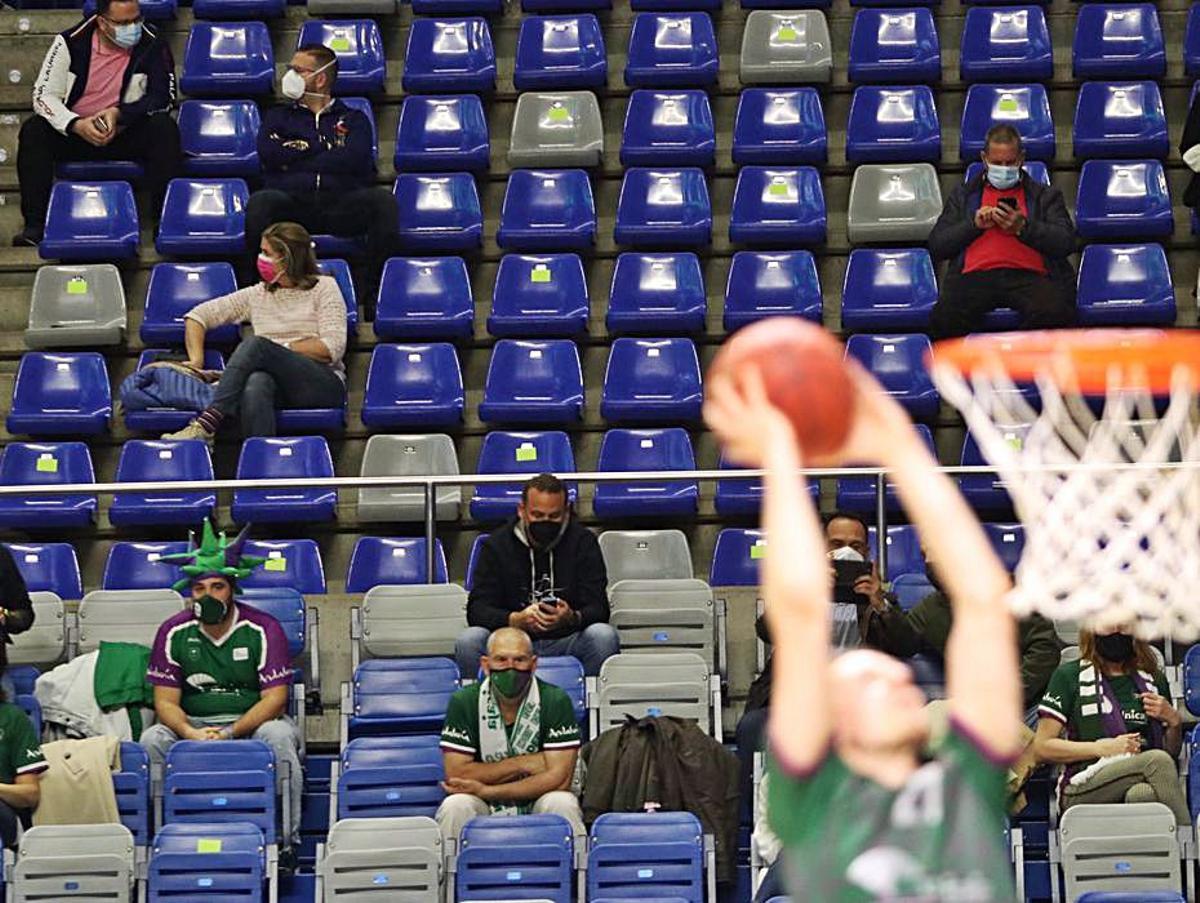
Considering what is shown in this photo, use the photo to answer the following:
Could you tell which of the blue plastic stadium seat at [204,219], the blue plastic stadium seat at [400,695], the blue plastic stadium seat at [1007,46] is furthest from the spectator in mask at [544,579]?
the blue plastic stadium seat at [1007,46]

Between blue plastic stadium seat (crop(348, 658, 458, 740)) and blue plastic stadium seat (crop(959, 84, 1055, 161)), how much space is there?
4.39 meters

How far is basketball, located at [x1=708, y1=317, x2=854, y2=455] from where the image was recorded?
3438 mm

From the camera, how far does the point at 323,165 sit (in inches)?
508

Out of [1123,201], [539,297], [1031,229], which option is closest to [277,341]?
[539,297]

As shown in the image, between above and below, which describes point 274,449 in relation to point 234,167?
below

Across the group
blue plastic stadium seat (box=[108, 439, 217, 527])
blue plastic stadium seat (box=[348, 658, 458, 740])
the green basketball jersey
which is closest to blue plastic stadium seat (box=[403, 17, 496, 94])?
blue plastic stadium seat (box=[108, 439, 217, 527])

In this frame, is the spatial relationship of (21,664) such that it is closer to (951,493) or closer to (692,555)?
(692,555)

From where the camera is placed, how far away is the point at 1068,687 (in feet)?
32.9

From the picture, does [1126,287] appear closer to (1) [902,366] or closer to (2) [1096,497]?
(1) [902,366]

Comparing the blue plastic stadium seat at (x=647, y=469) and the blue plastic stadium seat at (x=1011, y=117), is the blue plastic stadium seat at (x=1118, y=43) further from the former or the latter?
the blue plastic stadium seat at (x=647, y=469)

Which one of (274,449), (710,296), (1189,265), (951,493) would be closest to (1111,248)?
(1189,265)

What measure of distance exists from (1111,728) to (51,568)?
15.8ft

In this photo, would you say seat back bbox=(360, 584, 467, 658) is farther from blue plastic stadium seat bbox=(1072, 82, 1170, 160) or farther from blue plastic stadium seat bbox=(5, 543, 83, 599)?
blue plastic stadium seat bbox=(1072, 82, 1170, 160)

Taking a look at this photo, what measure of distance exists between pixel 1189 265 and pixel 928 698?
3812 millimetres
